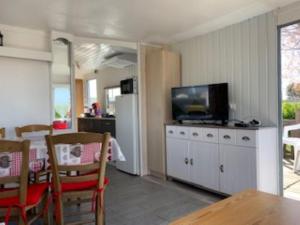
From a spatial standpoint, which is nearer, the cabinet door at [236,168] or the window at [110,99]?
the cabinet door at [236,168]

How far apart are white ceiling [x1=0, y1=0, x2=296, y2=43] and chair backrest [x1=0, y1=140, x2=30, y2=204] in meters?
1.76

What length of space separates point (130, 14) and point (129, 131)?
2125 mm

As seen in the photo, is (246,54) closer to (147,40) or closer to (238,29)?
(238,29)

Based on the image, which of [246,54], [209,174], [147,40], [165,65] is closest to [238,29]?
[246,54]

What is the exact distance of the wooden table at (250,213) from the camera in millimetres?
812

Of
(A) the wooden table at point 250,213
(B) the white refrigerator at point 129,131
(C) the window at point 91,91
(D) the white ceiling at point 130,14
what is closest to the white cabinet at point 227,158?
(B) the white refrigerator at point 129,131

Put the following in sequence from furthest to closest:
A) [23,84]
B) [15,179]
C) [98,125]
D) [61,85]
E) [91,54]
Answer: [98,125], [91,54], [61,85], [23,84], [15,179]

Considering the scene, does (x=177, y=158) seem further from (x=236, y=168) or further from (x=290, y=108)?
(x=290, y=108)

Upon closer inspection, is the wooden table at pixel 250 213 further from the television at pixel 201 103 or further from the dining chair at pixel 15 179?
the television at pixel 201 103

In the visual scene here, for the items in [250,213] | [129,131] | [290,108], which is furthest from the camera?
[129,131]

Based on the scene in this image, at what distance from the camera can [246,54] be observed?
3389 millimetres

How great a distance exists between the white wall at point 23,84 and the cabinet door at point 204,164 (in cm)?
224

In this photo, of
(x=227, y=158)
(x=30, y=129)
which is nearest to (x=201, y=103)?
(x=227, y=158)

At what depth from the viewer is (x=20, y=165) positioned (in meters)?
1.81
